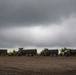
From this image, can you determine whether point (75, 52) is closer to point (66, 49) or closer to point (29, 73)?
point (66, 49)

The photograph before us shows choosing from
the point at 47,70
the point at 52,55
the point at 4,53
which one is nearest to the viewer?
the point at 47,70

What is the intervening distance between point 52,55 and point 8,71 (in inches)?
589

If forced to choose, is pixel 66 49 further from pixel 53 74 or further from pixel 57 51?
pixel 53 74

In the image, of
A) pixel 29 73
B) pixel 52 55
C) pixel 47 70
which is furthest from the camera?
pixel 52 55

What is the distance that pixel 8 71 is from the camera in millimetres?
20984

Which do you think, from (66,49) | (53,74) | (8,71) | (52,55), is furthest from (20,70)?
(66,49)

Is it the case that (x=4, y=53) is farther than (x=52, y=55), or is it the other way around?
(x=4, y=53)

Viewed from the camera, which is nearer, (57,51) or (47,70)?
(47,70)

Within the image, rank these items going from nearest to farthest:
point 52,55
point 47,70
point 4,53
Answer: point 47,70, point 52,55, point 4,53

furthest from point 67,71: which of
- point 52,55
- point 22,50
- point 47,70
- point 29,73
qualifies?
point 22,50

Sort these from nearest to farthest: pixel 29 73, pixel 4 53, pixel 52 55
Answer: pixel 29 73 < pixel 52 55 < pixel 4 53

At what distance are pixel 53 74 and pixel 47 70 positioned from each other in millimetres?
1422

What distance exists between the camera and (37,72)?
2102 cm

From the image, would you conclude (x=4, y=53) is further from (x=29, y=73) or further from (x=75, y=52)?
(x=29, y=73)
